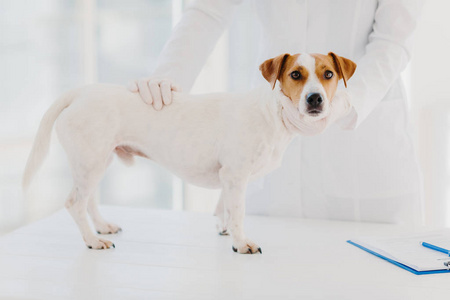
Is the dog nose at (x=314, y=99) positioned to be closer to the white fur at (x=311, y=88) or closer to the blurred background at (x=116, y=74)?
the white fur at (x=311, y=88)

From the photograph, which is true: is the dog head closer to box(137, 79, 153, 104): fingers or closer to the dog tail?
box(137, 79, 153, 104): fingers

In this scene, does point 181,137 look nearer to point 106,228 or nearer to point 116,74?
point 106,228

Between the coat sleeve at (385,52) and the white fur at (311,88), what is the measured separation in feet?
0.73

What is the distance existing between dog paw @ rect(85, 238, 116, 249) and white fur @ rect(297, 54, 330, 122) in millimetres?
591

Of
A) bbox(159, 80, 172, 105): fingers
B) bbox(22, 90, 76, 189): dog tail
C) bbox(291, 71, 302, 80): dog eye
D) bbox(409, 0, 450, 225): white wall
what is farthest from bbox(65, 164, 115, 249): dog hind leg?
bbox(409, 0, 450, 225): white wall

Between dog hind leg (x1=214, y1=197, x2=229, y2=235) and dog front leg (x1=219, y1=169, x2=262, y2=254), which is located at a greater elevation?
dog front leg (x1=219, y1=169, x2=262, y2=254)

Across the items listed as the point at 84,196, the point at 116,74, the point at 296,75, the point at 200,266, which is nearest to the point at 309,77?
the point at 296,75

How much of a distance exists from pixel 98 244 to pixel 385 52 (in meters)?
0.94

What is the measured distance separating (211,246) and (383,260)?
16.7 inches

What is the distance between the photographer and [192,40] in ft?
4.91

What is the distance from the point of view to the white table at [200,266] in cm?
92

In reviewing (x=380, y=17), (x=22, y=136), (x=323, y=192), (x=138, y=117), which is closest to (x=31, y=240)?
(x=138, y=117)

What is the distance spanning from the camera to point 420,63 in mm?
2768

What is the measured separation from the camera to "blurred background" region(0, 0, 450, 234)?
247 centimetres
